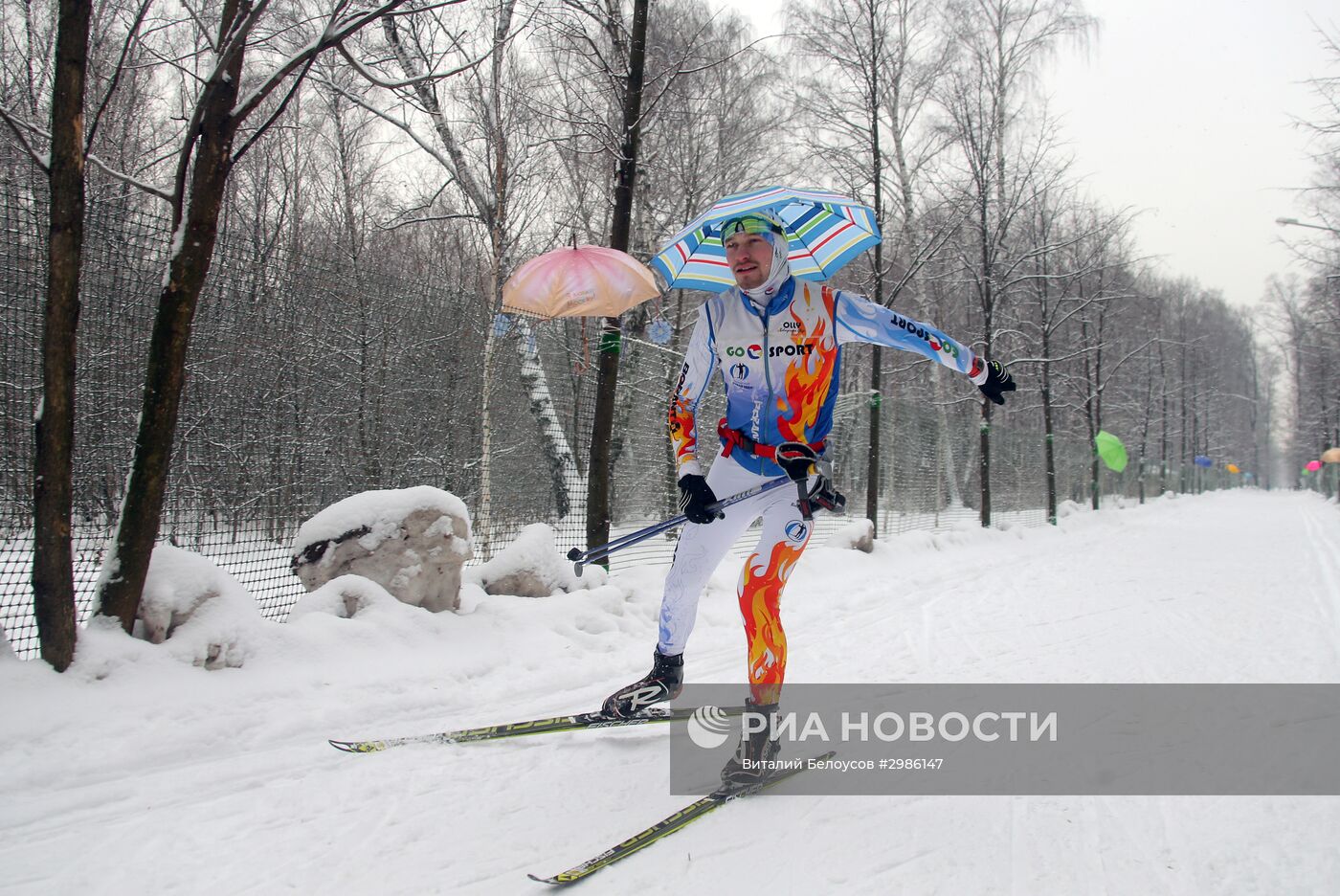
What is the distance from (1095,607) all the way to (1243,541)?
11102 millimetres

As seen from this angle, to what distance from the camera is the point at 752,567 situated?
3352mm

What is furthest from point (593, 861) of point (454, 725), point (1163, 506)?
point (1163, 506)

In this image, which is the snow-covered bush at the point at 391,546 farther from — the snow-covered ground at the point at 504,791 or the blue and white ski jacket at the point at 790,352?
the blue and white ski jacket at the point at 790,352

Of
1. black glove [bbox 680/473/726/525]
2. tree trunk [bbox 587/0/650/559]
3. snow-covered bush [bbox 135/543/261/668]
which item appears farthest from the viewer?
tree trunk [bbox 587/0/650/559]

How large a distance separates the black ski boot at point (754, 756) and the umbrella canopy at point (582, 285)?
16.3ft

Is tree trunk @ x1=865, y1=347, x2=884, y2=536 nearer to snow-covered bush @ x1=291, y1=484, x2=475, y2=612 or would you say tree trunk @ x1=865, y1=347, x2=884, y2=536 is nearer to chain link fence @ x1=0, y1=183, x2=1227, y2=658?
chain link fence @ x1=0, y1=183, x2=1227, y2=658

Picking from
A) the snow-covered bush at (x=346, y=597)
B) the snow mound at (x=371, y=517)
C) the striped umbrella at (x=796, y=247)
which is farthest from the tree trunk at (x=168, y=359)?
the striped umbrella at (x=796, y=247)

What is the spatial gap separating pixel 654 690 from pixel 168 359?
3.01m

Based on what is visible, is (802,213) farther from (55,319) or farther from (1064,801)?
(55,319)

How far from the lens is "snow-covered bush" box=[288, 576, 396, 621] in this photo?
4.74 m

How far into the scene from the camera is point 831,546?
10.6 m

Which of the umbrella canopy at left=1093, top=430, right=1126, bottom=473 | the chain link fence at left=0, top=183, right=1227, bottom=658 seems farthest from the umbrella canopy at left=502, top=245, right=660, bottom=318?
the umbrella canopy at left=1093, top=430, right=1126, bottom=473

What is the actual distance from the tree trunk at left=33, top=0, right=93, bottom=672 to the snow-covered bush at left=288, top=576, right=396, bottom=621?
53.7 inches

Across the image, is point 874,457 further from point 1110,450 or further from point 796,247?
point 1110,450
